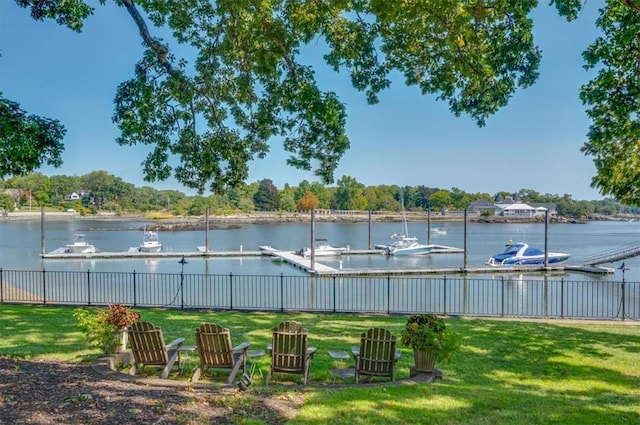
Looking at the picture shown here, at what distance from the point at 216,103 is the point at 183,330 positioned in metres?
5.42

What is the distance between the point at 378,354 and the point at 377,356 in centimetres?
4

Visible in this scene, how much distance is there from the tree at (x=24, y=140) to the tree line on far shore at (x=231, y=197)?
127m

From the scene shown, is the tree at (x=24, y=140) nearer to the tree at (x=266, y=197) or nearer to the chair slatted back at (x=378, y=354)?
the chair slatted back at (x=378, y=354)

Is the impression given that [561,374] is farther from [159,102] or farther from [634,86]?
[159,102]

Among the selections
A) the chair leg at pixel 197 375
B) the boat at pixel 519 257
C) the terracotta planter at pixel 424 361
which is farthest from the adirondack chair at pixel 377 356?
the boat at pixel 519 257

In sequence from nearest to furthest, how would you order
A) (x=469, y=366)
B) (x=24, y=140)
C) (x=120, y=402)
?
1. (x=120, y=402)
2. (x=24, y=140)
3. (x=469, y=366)

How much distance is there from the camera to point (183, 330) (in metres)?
11.0

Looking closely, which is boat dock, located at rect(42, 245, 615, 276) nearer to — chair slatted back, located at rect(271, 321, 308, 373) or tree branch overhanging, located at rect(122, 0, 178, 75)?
tree branch overhanging, located at rect(122, 0, 178, 75)

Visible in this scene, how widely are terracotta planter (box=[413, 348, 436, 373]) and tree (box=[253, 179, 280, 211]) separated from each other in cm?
14348

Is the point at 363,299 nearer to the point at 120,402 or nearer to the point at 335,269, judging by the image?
the point at 335,269

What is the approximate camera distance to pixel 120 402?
18.2ft

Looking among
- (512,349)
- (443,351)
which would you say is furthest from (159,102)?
(512,349)

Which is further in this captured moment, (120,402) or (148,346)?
(148,346)

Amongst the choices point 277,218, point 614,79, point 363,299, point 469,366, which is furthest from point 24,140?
point 277,218
